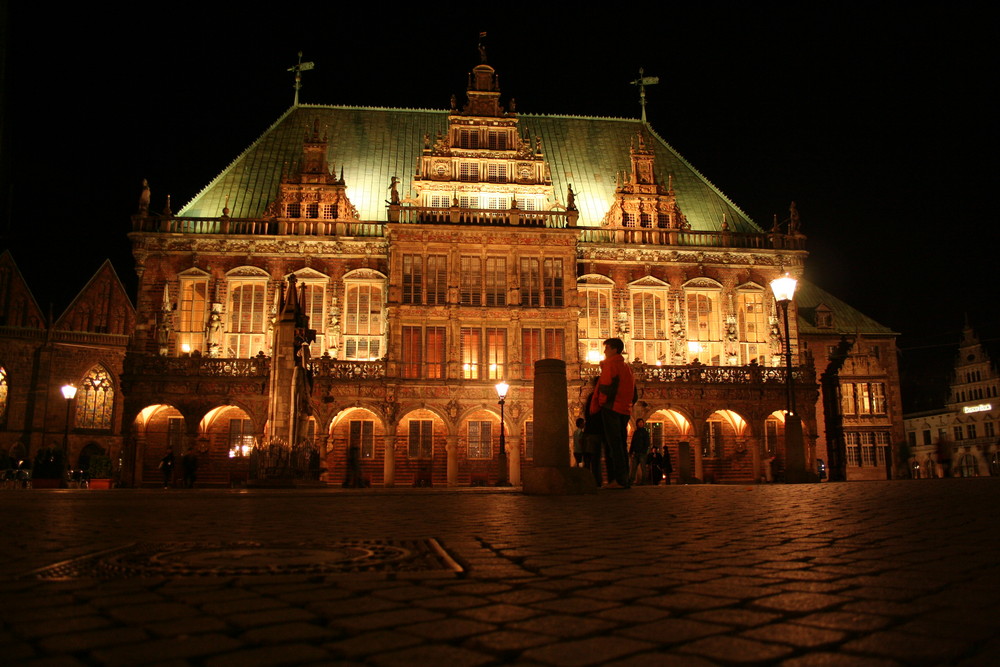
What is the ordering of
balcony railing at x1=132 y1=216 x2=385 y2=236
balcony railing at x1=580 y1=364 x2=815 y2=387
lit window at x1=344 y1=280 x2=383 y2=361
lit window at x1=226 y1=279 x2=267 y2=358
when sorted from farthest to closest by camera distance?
balcony railing at x1=132 y1=216 x2=385 y2=236 < lit window at x1=344 y1=280 x2=383 y2=361 < lit window at x1=226 y1=279 x2=267 y2=358 < balcony railing at x1=580 y1=364 x2=815 y2=387

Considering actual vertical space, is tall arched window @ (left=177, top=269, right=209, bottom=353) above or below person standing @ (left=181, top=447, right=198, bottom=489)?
above

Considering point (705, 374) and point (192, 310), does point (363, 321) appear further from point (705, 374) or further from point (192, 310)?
point (705, 374)

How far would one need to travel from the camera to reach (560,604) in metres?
3.27

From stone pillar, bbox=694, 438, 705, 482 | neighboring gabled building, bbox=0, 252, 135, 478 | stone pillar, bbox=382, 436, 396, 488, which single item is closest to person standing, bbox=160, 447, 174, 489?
stone pillar, bbox=382, 436, 396, 488

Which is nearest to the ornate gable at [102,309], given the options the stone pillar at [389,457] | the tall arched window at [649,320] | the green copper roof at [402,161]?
the green copper roof at [402,161]

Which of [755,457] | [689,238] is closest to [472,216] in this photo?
[689,238]

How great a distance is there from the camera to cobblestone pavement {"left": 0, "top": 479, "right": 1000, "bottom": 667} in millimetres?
2533

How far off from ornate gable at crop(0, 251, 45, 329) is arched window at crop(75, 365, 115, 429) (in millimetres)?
4340

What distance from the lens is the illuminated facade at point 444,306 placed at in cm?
3378

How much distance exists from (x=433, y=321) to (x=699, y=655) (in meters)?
32.8

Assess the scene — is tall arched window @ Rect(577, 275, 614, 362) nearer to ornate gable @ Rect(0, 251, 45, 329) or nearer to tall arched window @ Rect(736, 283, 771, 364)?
tall arched window @ Rect(736, 283, 771, 364)

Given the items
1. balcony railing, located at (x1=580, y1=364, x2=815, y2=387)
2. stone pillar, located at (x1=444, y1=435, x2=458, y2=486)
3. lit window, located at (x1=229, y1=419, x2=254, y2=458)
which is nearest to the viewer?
stone pillar, located at (x1=444, y1=435, x2=458, y2=486)

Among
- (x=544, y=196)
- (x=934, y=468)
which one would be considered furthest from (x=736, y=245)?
(x=934, y=468)

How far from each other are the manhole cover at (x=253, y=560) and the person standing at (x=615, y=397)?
7061 mm
